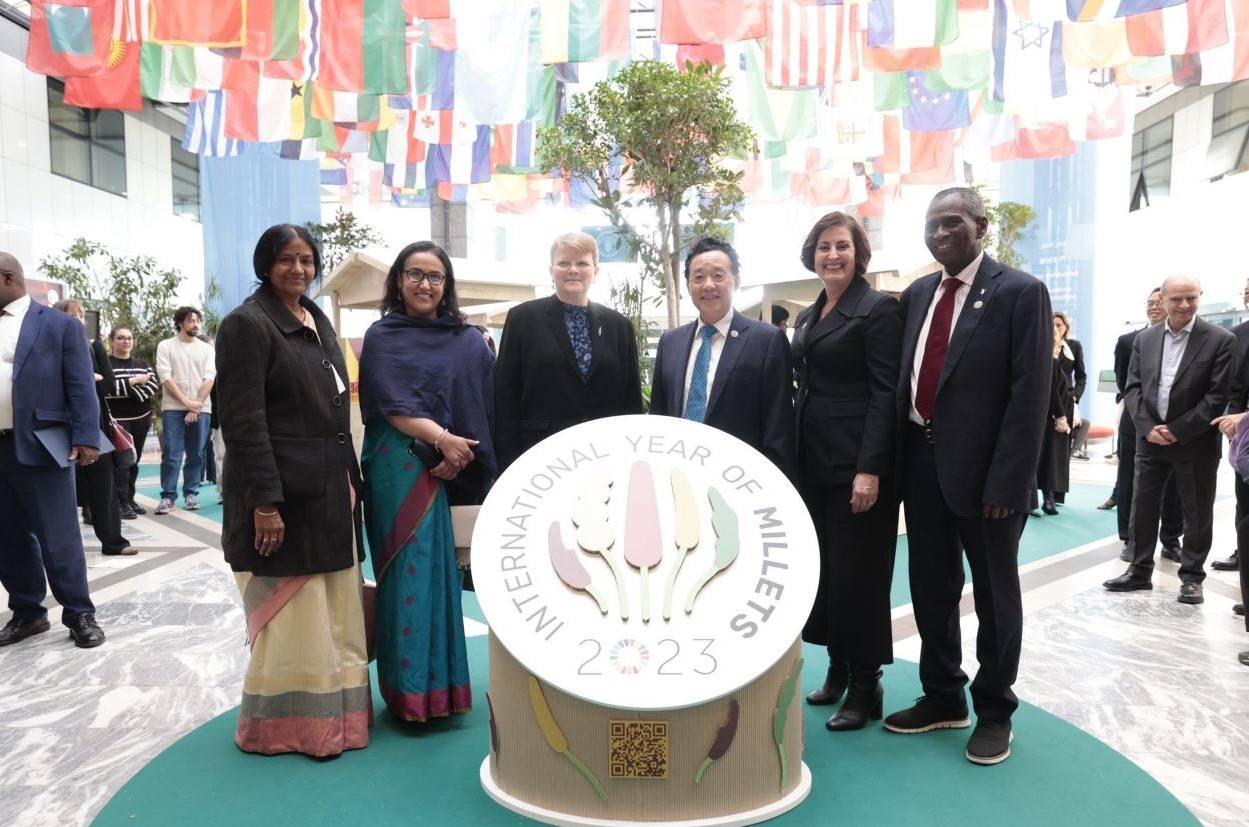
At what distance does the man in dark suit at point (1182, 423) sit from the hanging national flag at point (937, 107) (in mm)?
4913

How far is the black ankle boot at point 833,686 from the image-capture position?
8.98ft

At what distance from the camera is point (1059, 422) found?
230 inches

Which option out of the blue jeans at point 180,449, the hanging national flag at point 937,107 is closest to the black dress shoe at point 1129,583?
the hanging national flag at point 937,107

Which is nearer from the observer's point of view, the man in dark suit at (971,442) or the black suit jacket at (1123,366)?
the man in dark suit at (971,442)

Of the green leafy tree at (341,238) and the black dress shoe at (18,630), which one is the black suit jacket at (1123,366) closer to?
the black dress shoe at (18,630)

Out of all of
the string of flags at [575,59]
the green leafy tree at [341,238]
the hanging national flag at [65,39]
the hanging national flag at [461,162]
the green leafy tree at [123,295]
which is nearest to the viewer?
the string of flags at [575,59]

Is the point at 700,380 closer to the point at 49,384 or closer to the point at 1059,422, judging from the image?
the point at 49,384

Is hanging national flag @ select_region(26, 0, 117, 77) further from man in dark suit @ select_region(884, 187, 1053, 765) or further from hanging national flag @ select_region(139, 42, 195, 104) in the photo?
man in dark suit @ select_region(884, 187, 1053, 765)

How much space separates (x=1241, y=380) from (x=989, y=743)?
2843 millimetres

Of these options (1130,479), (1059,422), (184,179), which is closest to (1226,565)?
(1130,479)

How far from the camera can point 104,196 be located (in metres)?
12.3

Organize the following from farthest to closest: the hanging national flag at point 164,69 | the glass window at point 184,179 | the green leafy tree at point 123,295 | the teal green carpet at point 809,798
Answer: the glass window at point 184,179, the green leafy tree at point 123,295, the hanging national flag at point 164,69, the teal green carpet at point 809,798

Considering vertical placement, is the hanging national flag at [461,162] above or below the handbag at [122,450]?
above

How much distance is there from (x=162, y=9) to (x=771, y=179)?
26.8 ft
